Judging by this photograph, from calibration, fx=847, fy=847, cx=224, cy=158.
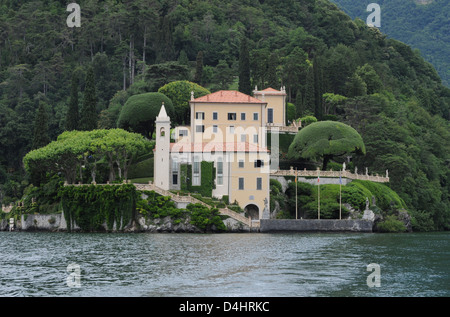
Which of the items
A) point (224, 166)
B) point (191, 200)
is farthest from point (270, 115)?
point (191, 200)

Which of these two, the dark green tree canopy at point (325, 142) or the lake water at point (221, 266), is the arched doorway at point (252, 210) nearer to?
the dark green tree canopy at point (325, 142)

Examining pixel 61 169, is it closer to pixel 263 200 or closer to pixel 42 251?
pixel 263 200

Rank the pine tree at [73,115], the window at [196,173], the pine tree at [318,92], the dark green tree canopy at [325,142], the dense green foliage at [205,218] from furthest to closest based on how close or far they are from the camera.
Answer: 1. the pine tree at [318,92]
2. the pine tree at [73,115]
3. the dark green tree canopy at [325,142]
4. the window at [196,173]
5. the dense green foliage at [205,218]

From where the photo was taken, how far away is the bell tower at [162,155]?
3098 inches

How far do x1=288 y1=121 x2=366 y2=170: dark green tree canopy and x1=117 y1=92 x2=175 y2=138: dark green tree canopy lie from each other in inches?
629

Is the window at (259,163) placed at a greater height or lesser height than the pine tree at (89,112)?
lesser

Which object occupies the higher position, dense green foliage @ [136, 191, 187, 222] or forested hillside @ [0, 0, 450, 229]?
forested hillside @ [0, 0, 450, 229]

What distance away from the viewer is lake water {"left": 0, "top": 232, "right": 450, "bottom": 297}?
37.9 meters

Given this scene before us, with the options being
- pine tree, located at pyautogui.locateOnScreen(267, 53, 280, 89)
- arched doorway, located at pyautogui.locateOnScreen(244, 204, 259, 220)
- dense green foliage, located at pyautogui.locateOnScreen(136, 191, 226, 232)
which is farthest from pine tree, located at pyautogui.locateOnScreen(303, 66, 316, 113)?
dense green foliage, located at pyautogui.locateOnScreen(136, 191, 226, 232)

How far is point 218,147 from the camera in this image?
79.2 m

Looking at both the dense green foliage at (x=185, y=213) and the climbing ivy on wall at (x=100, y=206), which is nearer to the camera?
the dense green foliage at (x=185, y=213)

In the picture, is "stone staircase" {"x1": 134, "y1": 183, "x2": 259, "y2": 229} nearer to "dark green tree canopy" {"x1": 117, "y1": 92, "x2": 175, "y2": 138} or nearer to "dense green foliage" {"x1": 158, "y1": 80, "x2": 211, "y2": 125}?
"dark green tree canopy" {"x1": 117, "y1": 92, "x2": 175, "y2": 138}

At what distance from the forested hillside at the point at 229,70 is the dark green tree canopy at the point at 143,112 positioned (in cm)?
492

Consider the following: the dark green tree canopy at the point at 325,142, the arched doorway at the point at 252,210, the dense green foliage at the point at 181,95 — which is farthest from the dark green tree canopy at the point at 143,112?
the arched doorway at the point at 252,210
